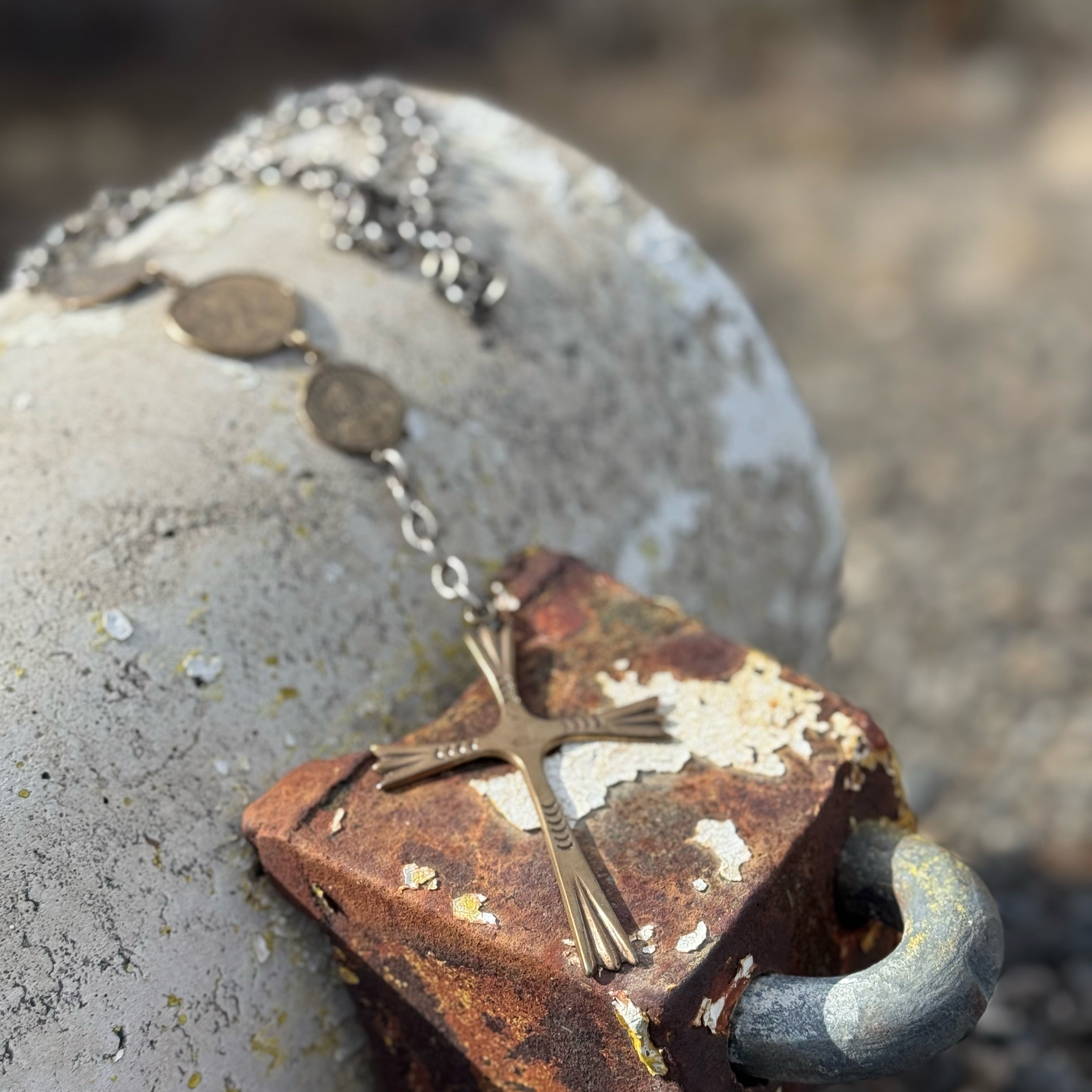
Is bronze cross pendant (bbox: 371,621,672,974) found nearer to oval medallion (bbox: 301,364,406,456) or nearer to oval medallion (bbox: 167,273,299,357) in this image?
oval medallion (bbox: 301,364,406,456)

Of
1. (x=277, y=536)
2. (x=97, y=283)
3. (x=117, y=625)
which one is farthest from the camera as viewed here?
(x=97, y=283)

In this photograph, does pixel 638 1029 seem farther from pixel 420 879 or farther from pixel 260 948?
pixel 260 948

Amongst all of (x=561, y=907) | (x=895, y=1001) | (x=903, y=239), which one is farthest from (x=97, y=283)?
(x=903, y=239)

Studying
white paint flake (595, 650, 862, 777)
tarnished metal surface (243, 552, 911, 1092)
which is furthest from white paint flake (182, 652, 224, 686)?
white paint flake (595, 650, 862, 777)

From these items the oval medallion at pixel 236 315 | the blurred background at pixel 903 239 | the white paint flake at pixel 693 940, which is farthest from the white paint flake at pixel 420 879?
the blurred background at pixel 903 239

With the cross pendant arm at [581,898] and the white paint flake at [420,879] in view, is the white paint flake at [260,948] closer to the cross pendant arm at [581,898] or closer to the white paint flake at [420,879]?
the white paint flake at [420,879]

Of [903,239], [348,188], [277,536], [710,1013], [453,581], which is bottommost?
[903,239]

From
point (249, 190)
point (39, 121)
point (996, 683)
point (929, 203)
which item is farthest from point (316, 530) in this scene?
point (39, 121)

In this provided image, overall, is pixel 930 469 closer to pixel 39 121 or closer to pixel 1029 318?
pixel 1029 318
